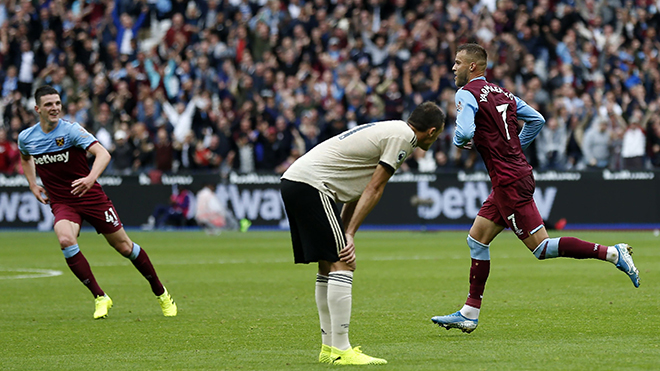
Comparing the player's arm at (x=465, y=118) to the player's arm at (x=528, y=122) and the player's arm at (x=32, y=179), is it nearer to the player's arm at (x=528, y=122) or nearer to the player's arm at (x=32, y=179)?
the player's arm at (x=528, y=122)

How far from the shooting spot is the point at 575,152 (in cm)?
2411

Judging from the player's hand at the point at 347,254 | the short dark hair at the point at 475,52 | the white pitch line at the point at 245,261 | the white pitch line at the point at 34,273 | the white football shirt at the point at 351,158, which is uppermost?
the short dark hair at the point at 475,52

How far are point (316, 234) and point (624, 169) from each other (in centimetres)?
1837

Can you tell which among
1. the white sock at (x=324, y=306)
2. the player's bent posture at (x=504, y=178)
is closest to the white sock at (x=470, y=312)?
the player's bent posture at (x=504, y=178)

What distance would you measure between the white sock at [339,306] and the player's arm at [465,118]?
5.37 feet

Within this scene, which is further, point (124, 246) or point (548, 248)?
point (124, 246)

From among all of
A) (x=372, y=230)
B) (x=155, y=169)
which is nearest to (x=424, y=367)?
(x=372, y=230)

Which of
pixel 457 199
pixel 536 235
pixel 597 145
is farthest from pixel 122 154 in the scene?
pixel 536 235

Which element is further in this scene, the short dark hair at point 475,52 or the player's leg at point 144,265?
the player's leg at point 144,265

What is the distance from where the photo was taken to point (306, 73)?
85.9ft

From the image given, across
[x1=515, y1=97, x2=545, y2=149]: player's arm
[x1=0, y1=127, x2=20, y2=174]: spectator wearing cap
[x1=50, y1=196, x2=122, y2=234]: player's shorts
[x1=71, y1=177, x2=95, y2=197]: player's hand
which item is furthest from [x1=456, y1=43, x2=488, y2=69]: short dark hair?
[x1=0, y1=127, x2=20, y2=174]: spectator wearing cap

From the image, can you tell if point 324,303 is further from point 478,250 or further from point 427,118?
point 478,250

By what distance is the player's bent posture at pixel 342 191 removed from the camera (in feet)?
21.9

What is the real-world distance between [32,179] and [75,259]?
103 cm
